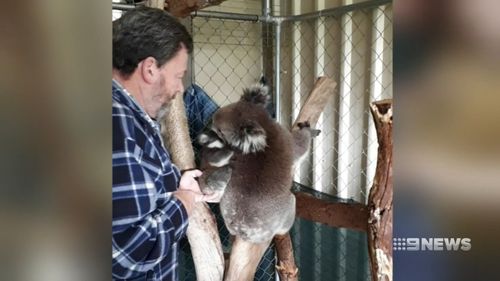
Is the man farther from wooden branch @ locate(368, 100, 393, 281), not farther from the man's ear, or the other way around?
wooden branch @ locate(368, 100, 393, 281)

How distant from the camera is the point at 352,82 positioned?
6.66 feet

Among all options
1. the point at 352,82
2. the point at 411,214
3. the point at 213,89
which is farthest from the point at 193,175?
the point at 213,89

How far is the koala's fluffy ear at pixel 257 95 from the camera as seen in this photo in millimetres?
1233

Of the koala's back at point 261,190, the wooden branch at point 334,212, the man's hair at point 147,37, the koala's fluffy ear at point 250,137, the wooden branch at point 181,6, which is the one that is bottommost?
the wooden branch at point 334,212

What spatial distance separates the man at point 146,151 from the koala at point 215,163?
0.56 ft

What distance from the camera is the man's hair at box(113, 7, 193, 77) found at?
2.59 feet

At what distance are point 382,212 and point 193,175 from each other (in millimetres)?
442

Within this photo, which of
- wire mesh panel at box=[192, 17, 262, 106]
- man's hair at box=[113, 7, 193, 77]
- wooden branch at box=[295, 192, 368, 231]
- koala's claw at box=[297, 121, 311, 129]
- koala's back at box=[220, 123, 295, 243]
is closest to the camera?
man's hair at box=[113, 7, 193, 77]

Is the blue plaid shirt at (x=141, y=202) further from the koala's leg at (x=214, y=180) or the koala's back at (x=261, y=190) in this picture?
the koala's back at (x=261, y=190)

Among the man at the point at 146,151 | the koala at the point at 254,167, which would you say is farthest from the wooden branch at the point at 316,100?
the man at the point at 146,151

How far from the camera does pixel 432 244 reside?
48cm

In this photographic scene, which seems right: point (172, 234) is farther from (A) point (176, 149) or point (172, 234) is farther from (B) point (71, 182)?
(B) point (71, 182)

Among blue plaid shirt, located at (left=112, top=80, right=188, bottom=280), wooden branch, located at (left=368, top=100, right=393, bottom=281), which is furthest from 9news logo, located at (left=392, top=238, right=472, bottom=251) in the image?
wooden branch, located at (left=368, top=100, right=393, bottom=281)

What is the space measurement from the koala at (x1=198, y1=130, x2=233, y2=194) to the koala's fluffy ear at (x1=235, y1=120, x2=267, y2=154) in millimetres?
34
